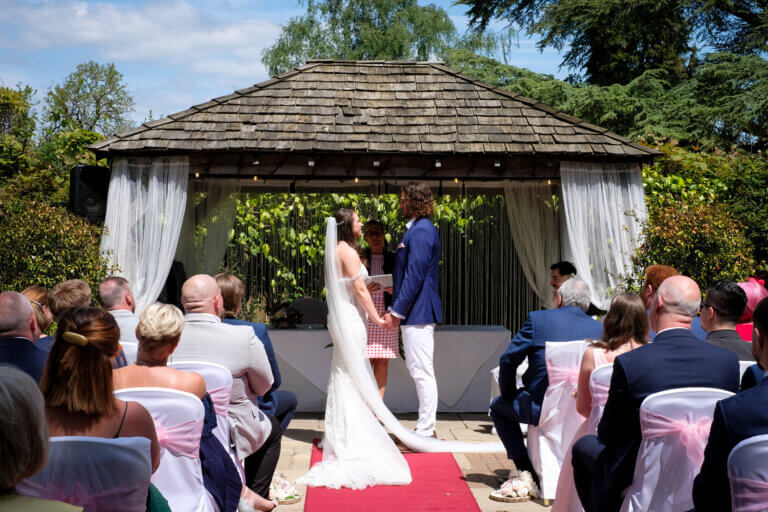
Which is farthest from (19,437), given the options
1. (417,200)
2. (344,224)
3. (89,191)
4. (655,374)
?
(89,191)

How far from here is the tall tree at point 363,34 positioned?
2848cm

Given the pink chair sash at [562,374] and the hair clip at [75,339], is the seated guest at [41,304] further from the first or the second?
the pink chair sash at [562,374]

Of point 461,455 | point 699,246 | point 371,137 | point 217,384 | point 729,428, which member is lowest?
point 461,455

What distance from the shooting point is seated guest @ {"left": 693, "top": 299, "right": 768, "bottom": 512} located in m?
2.37

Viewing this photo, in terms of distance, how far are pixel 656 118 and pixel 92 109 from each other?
19.9 metres

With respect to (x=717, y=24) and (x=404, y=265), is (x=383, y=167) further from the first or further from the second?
(x=717, y=24)

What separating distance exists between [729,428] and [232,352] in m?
2.64

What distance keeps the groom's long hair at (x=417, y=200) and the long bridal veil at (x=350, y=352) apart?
2.77 ft

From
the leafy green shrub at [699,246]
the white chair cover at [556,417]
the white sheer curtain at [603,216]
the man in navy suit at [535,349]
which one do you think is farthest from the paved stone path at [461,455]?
the leafy green shrub at [699,246]

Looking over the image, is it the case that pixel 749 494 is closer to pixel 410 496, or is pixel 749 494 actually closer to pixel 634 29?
pixel 410 496

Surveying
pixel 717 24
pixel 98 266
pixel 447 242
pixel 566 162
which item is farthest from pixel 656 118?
pixel 98 266

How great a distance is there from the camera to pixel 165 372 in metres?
3.29

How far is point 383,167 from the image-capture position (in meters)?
A: 8.02

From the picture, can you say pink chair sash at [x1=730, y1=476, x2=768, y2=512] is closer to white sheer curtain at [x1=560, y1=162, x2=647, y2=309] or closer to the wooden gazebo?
white sheer curtain at [x1=560, y1=162, x2=647, y2=309]
